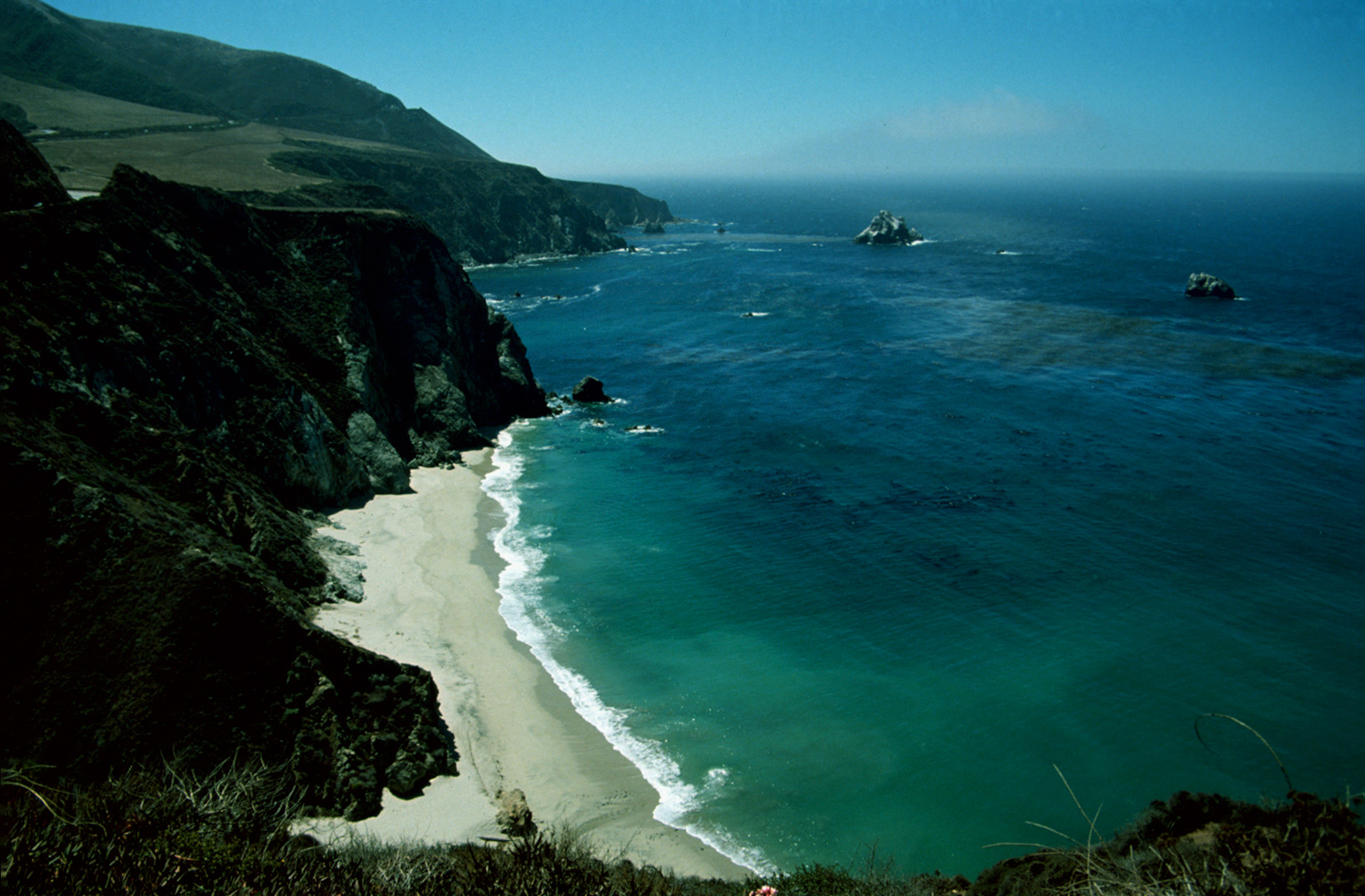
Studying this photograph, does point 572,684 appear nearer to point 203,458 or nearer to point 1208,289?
point 203,458

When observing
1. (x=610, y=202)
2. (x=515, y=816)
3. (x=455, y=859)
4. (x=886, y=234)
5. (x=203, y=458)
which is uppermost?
(x=610, y=202)

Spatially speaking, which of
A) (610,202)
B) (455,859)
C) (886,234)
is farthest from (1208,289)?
(610,202)

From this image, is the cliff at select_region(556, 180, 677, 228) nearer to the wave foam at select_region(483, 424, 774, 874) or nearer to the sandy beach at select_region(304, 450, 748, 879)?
the wave foam at select_region(483, 424, 774, 874)

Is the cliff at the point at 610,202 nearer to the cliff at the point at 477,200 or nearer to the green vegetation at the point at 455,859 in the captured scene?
the cliff at the point at 477,200

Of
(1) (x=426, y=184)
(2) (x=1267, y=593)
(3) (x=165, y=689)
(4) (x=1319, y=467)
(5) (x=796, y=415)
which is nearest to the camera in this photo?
(3) (x=165, y=689)

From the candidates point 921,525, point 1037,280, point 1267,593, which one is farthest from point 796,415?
point 1037,280

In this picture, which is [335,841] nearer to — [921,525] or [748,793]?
[748,793]

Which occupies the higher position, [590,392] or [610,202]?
[610,202]
